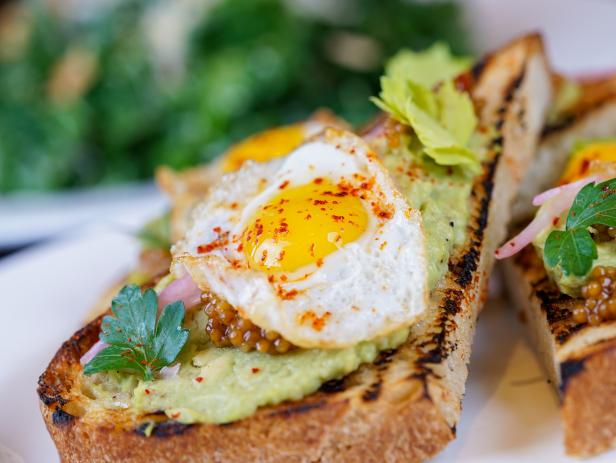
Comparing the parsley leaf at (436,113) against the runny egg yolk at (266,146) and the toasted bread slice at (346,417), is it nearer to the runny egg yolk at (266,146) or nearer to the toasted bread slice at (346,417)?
the toasted bread slice at (346,417)

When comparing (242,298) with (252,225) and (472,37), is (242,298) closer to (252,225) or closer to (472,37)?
(252,225)

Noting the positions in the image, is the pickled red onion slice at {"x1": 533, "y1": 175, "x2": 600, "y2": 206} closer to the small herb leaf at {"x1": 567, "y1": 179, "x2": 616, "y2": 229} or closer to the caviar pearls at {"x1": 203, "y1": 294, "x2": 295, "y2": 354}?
the small herb leaf at {"x1": 567, "y1": 179, "x2": 616, "y2": 229}

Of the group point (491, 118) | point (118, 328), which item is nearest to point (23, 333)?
point (118, 328)

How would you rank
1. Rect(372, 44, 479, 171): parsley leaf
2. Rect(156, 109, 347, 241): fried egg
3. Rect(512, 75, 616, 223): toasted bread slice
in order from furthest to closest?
1. Rect(156, 109, 347, 241): fried egg
2. Rect(512, 75, 616, 223): toasted bread slice
3. Rect(372, 44, 479, 171): parsley leaf

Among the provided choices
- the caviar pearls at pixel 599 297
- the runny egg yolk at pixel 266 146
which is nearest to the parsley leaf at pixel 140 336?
the caviar pearls at pixel 599 297

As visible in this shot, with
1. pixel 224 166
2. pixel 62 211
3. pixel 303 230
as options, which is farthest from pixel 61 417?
pixel 62 211

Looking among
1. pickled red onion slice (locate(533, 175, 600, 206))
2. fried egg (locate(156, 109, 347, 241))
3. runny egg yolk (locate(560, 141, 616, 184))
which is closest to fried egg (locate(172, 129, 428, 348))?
pickled red onion slice (locate(533, 175, 600, 206))
